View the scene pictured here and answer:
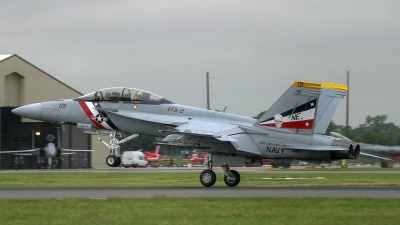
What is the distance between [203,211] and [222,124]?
369 inches

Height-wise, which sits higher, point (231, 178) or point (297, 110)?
point (297, 110)

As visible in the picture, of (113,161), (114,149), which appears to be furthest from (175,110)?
(113,161)

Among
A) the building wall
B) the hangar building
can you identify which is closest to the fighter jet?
the hangar building

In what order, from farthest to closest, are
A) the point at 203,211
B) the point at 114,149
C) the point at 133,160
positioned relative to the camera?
the point at 133,160
the point at 114,149
the point at 203,211

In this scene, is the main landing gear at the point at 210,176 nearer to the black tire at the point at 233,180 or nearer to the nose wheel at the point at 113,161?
the black tire at the point at 233,180

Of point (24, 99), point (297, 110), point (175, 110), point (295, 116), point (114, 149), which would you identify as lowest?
point (114, 149)

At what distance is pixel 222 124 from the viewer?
24062 millimetres

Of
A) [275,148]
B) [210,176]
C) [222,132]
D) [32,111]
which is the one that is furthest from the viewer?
[32,111]

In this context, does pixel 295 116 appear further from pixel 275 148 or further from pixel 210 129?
pixel 210 129

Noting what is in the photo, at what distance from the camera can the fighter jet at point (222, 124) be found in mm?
22906

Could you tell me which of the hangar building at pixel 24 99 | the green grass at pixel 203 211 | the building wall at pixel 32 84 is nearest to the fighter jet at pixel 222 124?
the green grass at pixel 203 211

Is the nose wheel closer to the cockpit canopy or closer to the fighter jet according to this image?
the fighter jet

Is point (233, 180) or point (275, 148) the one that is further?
point (233, 180)

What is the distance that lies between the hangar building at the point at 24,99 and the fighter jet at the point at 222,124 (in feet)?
101
